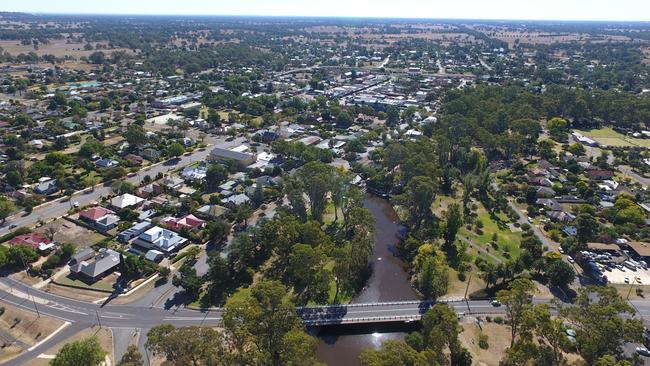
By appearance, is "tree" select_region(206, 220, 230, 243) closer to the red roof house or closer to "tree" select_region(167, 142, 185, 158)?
the red roof house

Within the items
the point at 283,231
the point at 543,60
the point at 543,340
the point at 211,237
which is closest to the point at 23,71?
the point at 211,237

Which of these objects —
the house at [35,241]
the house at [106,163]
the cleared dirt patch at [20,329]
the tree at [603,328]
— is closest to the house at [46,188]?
the house at [106,163]

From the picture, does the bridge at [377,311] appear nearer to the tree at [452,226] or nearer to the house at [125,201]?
the tree at [452,226]

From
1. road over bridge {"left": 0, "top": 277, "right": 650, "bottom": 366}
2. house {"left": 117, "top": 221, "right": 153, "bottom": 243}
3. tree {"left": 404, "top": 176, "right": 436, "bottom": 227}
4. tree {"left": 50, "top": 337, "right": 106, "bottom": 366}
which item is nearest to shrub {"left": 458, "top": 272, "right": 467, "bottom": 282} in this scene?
road over bridge {"left": 0, "top": 277, "right": 650, "bottom": 366}

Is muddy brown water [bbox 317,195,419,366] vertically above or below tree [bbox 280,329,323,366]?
below

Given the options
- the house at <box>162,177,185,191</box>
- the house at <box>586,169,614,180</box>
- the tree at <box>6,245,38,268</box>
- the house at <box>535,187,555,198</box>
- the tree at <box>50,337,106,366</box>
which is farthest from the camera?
the house at <box>586,169,614,180</box>

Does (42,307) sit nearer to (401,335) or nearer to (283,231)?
(283,231)

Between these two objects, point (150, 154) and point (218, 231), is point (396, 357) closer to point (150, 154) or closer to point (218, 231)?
point (218, 231)

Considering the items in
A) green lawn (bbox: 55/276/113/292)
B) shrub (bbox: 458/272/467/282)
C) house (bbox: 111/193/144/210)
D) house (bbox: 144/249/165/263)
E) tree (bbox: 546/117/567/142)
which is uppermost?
tree (bbox: 546/117/567/142)
